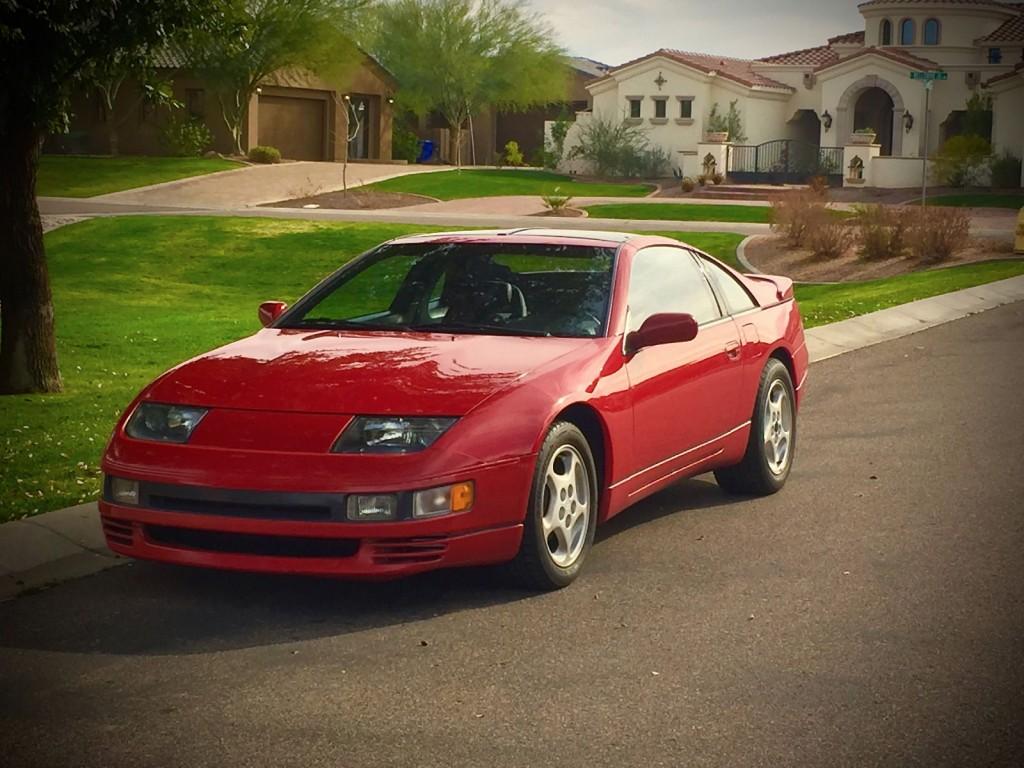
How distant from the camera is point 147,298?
2691 cm

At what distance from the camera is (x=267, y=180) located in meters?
51.8

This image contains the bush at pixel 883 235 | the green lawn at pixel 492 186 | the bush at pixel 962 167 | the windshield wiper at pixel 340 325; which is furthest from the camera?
the bush at pixel 962 167

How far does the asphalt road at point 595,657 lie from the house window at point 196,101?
55.7 m

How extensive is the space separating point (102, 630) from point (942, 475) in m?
5.40

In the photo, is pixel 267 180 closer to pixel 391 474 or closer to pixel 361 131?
pixel 361 131

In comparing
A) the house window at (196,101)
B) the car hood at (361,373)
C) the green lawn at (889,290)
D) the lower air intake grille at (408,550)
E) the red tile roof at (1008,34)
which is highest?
the red tile roof at (1008,34)

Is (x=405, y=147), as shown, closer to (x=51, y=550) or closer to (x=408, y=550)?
(x=51, y=550)

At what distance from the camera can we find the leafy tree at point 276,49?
5878cm

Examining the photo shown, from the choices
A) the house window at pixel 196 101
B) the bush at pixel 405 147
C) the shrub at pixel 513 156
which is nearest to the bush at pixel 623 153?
the shrub at pixel 513 156

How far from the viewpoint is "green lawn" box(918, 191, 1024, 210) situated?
46.3m

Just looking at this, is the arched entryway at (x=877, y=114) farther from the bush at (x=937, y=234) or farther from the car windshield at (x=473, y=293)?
the car windshield at (x=473, y=293)

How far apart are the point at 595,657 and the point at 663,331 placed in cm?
205

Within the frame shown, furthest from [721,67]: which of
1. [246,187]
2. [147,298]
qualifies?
[147,298]

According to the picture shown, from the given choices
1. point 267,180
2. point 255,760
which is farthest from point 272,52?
point 255,760
